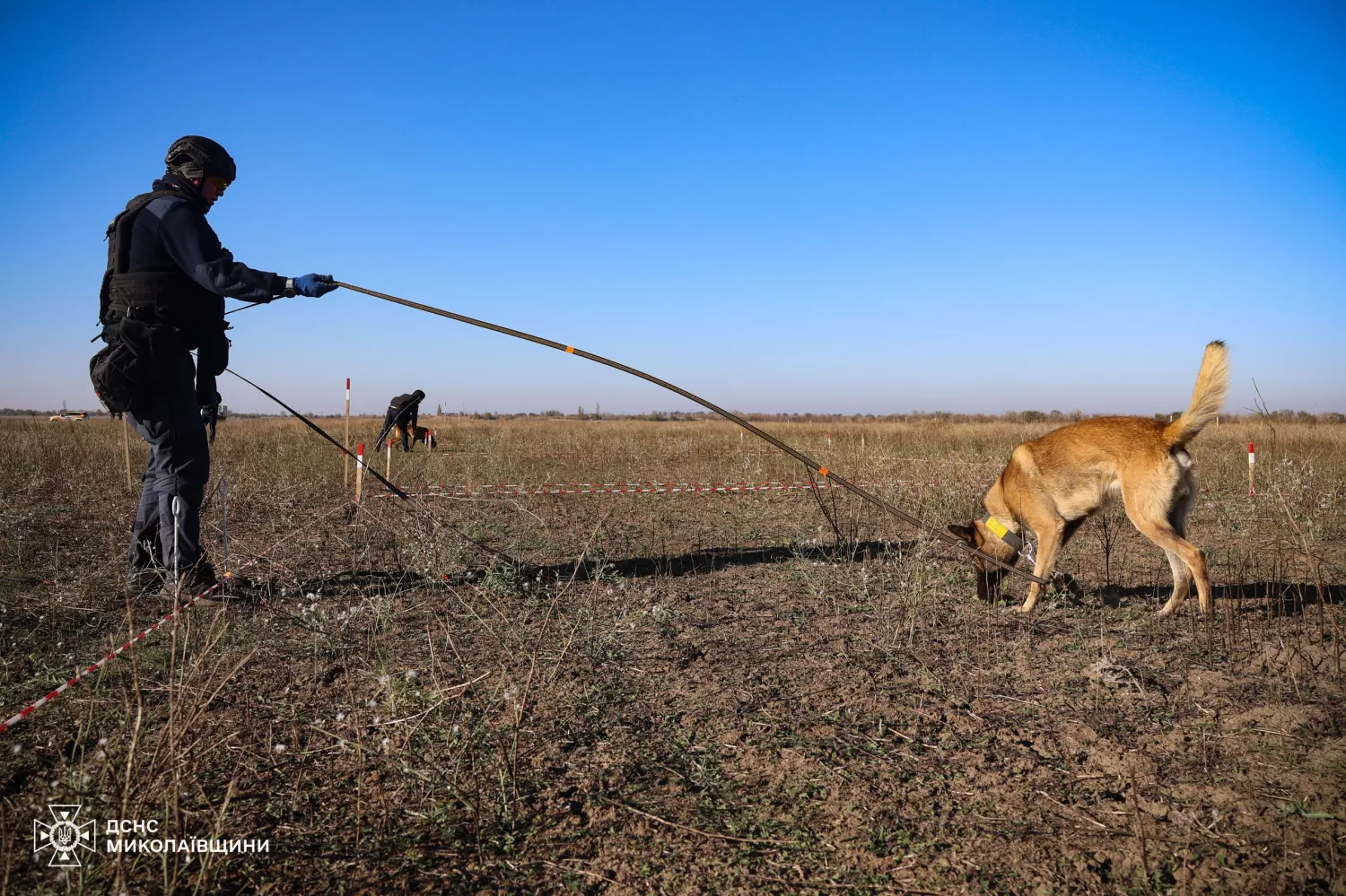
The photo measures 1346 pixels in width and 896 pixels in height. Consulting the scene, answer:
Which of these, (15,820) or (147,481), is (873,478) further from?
(15,820)

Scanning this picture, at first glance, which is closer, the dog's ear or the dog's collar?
the dog's collar

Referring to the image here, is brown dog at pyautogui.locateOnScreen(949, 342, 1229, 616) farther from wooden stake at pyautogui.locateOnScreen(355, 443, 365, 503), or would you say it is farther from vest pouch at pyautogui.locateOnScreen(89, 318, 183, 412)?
vest pouch at pyautogui.locateOnScreen(89, 318, 183, 412)

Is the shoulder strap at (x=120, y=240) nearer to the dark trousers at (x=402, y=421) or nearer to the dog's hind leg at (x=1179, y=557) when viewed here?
the dog's hind leg at (x=1179, y=557)

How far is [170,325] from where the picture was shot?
176 inches

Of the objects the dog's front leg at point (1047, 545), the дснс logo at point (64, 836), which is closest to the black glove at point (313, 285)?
the дснс logo at point (64, 836)

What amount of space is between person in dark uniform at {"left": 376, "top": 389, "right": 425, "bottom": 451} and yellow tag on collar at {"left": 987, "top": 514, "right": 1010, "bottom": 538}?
475 inches

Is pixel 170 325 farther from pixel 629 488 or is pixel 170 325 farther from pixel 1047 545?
pixel 629 488

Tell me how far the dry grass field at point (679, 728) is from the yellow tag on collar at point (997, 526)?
448 mm

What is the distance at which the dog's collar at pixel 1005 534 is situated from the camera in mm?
5254

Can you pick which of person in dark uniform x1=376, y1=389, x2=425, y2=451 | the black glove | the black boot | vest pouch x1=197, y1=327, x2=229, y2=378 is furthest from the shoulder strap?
person in dark uniform x1=376, y1=389, x2=425, y2=451

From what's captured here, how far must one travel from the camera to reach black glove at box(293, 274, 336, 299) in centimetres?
429

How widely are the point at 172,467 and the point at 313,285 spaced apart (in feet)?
4.74

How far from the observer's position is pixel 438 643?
3965mm

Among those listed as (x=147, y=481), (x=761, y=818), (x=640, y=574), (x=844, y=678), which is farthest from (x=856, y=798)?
(x=147, y=481)
